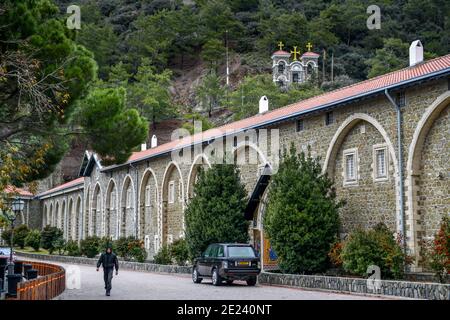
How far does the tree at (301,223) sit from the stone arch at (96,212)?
1192 inches

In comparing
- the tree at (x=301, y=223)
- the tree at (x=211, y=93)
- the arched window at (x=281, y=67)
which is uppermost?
the arched window at (x=281, y=67)

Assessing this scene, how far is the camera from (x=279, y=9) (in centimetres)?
11488

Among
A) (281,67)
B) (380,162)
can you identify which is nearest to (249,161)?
(380,162)

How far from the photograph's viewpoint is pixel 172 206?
1510 inches

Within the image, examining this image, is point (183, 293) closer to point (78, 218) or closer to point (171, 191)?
point (171, 191)

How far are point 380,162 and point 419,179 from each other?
211cm

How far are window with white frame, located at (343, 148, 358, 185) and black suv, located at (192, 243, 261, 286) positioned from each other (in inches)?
186

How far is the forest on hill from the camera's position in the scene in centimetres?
8994


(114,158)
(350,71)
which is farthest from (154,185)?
(350,71)

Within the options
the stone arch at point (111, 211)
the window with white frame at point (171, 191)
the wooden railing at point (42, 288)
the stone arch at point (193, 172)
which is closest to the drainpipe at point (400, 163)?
the wooden railing at point (42, 288)

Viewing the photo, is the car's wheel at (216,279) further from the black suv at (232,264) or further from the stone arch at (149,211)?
the stone arch at (149,211)

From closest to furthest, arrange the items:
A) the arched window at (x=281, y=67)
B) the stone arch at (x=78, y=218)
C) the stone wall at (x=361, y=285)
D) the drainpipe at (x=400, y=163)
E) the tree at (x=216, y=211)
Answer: the stone wall at (x=361, y=285)
the drainpipe at (x=400, y=163)
the tree at (x=216, y=211)
the stone arch at (x=78, y=218)
the arched window at (x=281, y=67)

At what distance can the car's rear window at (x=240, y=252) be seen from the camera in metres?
21.7

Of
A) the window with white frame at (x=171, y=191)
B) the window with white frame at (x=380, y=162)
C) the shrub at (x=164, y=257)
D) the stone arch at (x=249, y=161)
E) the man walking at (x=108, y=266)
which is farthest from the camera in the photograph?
the window with white frame at (x=171, y=191)
